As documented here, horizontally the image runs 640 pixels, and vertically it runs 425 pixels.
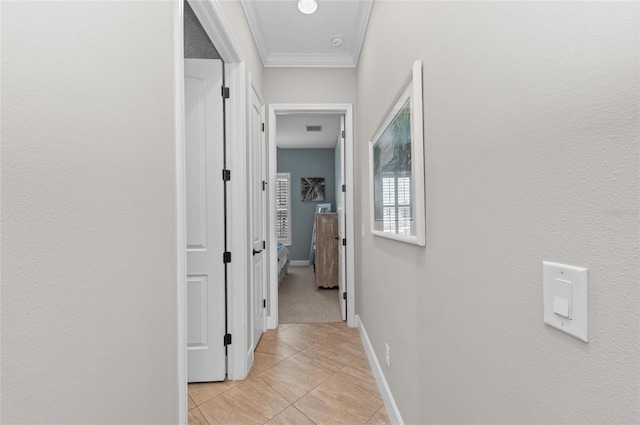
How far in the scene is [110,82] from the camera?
2.55 ft

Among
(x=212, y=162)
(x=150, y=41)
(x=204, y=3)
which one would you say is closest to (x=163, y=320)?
(x=150, y=41)

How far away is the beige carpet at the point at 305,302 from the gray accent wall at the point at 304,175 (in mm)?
1586

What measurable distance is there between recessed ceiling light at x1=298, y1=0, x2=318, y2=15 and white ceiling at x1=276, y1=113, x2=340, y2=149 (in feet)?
5.84

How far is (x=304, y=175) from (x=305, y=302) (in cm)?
357

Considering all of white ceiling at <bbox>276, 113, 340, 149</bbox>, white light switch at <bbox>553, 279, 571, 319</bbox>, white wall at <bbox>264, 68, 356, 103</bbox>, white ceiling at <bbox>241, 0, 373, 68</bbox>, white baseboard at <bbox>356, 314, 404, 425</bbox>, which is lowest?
white baseboard at <bbox>356, 314, 404, 425</bbox>

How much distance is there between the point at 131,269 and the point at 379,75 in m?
1.73

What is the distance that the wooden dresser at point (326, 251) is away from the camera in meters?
4.37

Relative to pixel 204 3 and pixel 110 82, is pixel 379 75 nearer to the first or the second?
pixel 204 3

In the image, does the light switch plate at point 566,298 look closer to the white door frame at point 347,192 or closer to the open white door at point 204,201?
the open white door at point 204,201

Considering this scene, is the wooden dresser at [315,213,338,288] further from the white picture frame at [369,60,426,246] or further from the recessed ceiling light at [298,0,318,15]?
the recessed ceiling light at [298,0,318,15]

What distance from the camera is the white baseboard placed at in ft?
5.05

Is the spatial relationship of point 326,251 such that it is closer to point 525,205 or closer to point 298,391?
point 298,391

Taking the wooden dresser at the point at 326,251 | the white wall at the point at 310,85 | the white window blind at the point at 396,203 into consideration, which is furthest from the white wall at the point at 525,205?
the wooden dresser at the point at 326,251

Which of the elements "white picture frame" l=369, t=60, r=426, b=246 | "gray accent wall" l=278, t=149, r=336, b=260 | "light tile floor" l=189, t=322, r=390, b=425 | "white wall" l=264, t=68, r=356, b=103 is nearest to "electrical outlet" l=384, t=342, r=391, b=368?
"light tile floor" l=189, t=322, r=390, b=425
